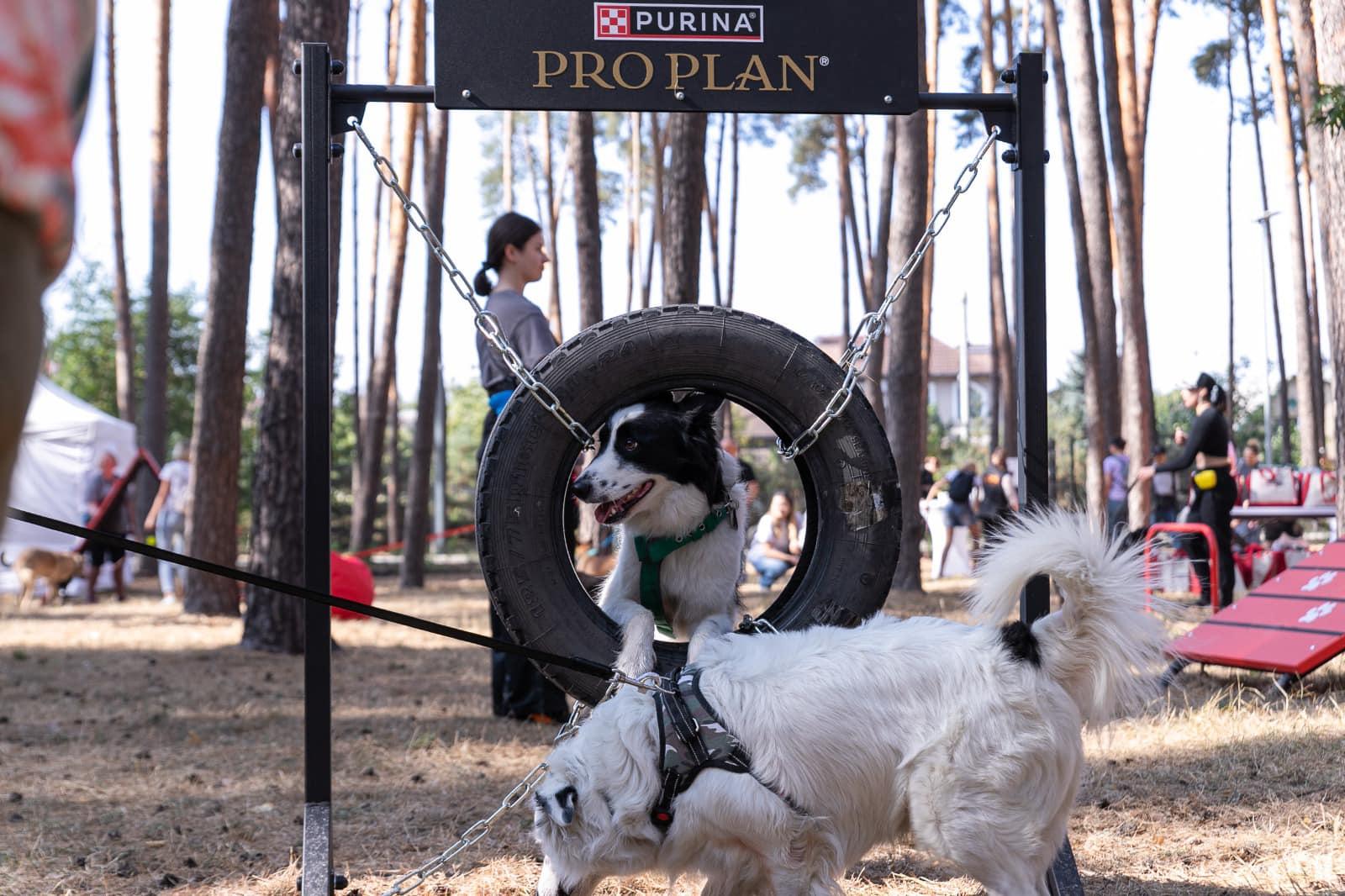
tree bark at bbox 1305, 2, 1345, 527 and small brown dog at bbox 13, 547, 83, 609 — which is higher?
tree bark at bbox 1305, 2, 1345, 527

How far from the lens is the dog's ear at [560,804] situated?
2537 millimetres

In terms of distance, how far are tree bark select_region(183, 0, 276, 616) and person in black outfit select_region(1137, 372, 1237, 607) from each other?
343 inches

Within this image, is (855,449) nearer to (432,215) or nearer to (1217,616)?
(1217,616)

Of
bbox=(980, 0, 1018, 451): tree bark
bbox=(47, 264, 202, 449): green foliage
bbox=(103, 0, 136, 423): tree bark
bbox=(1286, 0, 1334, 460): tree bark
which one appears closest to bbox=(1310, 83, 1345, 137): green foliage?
bbox=(1286, 0, 1334, 460): tree bark

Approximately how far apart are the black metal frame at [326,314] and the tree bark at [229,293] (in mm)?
7860

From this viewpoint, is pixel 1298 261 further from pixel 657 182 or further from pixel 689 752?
pixel 689 752

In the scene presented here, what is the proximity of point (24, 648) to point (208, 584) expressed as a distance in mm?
2229

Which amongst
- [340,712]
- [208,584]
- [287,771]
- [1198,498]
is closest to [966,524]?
[1198,498]

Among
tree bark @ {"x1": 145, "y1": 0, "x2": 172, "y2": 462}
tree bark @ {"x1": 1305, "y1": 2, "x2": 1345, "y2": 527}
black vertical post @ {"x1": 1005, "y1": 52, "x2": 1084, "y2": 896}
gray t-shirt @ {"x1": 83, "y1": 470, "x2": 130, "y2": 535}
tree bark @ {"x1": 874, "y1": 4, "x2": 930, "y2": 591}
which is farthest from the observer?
tree bark @ {"x1": 145, "y1": 0, "x2": 172, "y2": 462}

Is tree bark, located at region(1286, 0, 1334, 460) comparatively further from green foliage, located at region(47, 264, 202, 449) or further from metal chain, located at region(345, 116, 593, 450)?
green foliage, located at region(47, 264, 202, 449)

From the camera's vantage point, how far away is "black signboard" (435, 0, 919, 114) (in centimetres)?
343

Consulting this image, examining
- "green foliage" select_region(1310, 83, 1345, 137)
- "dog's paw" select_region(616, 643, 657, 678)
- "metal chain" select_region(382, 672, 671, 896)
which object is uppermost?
"green foliage" select_region(1310, 83, 1345, 137)

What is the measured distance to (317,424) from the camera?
137 inches

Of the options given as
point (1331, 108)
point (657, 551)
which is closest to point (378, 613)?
point (657, 551)
